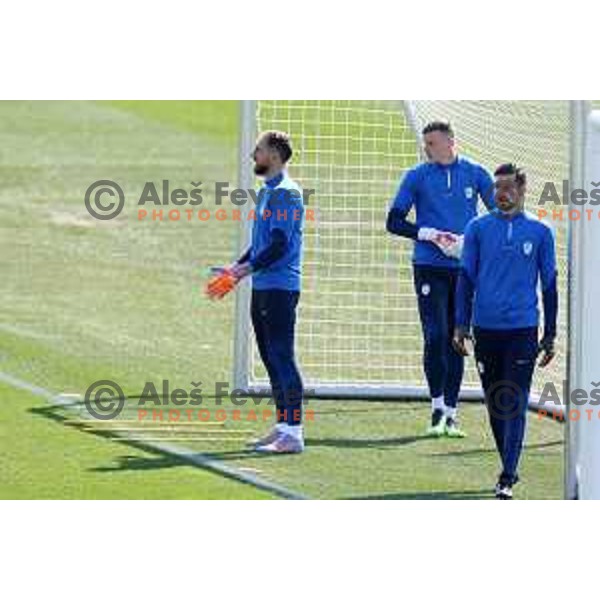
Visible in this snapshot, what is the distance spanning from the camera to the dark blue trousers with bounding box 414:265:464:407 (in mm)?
16031

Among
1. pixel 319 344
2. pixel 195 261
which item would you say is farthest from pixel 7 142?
pixel 319 344

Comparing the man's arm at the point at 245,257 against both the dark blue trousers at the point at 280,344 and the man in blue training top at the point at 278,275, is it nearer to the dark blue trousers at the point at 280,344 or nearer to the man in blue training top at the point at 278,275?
the man in blue training top at the point at 278,275

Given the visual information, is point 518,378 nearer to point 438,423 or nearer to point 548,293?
point 548,293

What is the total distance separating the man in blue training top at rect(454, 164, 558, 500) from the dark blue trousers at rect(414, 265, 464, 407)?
4.39ft

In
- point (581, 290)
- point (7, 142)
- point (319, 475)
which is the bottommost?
point (319, 475)

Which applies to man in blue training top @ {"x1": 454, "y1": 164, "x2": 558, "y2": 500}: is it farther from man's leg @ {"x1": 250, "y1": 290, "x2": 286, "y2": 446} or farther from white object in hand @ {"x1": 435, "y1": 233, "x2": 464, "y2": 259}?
man's leg @ {"x1": 250, "y1": 290, "x2": 286, "y2": 446}

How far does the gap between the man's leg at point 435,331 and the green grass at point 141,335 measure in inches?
9.2

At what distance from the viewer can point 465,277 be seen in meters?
14.6

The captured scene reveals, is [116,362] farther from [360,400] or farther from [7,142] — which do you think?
[7,142]

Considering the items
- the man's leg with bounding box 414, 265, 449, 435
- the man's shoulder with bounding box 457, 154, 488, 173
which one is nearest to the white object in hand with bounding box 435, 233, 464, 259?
the man's leg with bounding box 414, 265, 449, 435

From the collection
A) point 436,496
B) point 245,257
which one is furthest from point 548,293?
point 245,257

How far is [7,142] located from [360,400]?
9374mm

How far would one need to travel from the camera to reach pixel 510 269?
14562 mm

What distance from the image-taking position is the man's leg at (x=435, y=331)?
1605 centimetres
